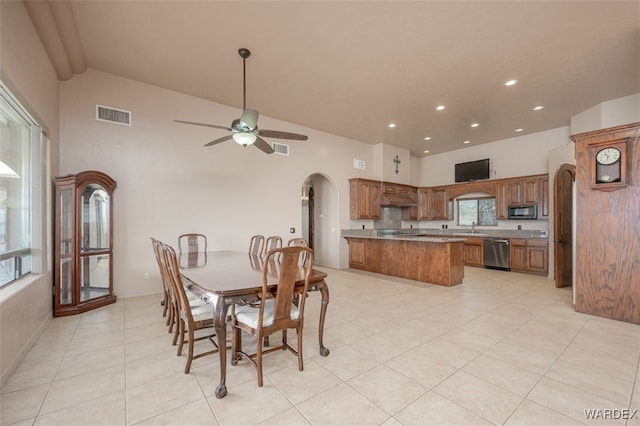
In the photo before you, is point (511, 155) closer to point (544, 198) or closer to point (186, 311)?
point (544, 198)

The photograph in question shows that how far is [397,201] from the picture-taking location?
25.7 ft

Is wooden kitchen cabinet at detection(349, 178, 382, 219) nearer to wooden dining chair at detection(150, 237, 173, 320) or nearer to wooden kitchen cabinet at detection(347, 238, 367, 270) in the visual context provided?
wooden kitchen cabinet at detection(347, 238, 367, 270)

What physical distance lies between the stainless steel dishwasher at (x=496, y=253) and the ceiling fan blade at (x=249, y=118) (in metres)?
6.46

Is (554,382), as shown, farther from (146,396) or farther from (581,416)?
(146,396)

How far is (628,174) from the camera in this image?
3.28 m

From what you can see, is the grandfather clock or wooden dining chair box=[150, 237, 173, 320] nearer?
wooden dining chair box=[150, 237, 173, 320]

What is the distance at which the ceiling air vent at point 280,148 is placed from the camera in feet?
19.4

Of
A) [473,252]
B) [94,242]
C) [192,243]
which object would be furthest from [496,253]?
[94,242]

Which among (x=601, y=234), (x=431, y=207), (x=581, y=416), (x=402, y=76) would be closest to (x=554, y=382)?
(x=581, y=416)

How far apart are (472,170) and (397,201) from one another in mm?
2266

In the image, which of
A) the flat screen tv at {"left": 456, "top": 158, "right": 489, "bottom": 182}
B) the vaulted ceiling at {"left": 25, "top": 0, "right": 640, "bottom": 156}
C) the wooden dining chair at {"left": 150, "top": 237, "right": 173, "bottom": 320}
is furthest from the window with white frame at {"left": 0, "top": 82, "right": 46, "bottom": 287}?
the flat screen tv at {"left": 456, "top": 158, "right": 489, "bottom": 182}

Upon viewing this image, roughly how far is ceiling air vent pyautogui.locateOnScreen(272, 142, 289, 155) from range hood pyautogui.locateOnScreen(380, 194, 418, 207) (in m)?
3.01

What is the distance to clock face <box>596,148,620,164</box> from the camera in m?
3.33

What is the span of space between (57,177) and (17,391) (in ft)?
8.80
